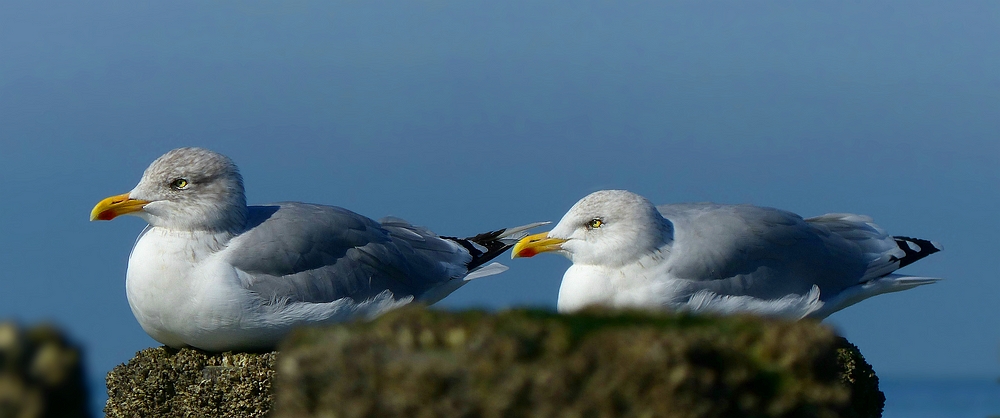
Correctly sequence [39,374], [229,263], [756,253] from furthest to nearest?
[756,253] < [229,263] < [39,374]

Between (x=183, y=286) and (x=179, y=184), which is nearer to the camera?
(x=183, y=286)

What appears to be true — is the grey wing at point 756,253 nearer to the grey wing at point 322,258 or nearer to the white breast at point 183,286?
the grey wing at point 322,258

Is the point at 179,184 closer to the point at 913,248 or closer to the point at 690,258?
the point at 690,258

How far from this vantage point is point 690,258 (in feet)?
27.0

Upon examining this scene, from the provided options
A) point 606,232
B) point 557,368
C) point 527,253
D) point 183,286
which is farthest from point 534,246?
point 557,368

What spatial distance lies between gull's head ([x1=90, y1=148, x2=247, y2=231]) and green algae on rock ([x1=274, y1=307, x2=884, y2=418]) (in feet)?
13.0

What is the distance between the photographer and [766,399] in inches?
176

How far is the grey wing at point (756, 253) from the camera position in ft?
27.2

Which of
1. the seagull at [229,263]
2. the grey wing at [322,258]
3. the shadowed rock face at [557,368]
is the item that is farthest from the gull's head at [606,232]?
the shadowed rock face at [557,368]

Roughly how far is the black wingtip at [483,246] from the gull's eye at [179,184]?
8.76 feet

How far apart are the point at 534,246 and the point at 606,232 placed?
57 cm

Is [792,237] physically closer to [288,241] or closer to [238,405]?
[288,241]

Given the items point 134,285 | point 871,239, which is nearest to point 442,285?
point 134,285

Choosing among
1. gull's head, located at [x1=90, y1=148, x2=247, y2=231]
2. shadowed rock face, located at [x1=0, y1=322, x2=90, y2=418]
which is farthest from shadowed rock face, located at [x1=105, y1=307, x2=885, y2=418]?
gull's head, located at [x1=90, y1=148, x2=247, y2=231]
